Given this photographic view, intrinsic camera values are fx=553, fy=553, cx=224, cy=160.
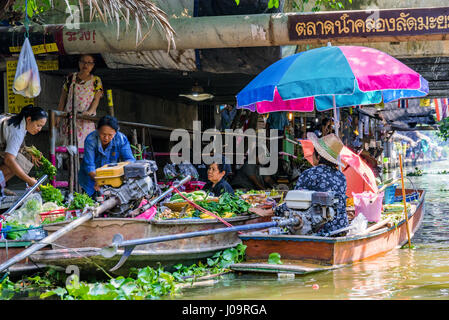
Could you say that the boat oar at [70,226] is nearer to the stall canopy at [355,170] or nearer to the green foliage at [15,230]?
the green foliage at [15,230]

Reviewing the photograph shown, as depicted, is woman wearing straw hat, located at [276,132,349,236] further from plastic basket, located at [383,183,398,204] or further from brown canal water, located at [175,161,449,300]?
plastic basket, located at [383,183,398,204]

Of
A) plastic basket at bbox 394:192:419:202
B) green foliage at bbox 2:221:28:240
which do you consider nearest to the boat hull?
green foliage at bbox 2:221:28:240

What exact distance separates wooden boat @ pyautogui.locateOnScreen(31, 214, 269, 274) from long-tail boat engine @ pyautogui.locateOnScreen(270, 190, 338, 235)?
0.89 m

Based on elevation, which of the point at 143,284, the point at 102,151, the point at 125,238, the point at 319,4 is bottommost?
the point at 143,284

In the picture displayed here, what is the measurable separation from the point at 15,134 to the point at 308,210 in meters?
3.55

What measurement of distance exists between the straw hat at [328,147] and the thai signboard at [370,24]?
8.60 ft

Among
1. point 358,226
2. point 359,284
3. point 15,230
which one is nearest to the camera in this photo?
point 15,230

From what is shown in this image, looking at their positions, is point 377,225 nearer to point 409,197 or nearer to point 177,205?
point 177,205

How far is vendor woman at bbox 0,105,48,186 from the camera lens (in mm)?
6551

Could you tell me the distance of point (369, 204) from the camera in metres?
7.29

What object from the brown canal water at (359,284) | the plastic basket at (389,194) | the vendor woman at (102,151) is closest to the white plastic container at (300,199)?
the brown canal water at (359,284)

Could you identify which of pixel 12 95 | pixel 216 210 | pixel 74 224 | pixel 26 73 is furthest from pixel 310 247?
pixel 12 95

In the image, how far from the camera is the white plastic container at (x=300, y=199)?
6.07 meters
